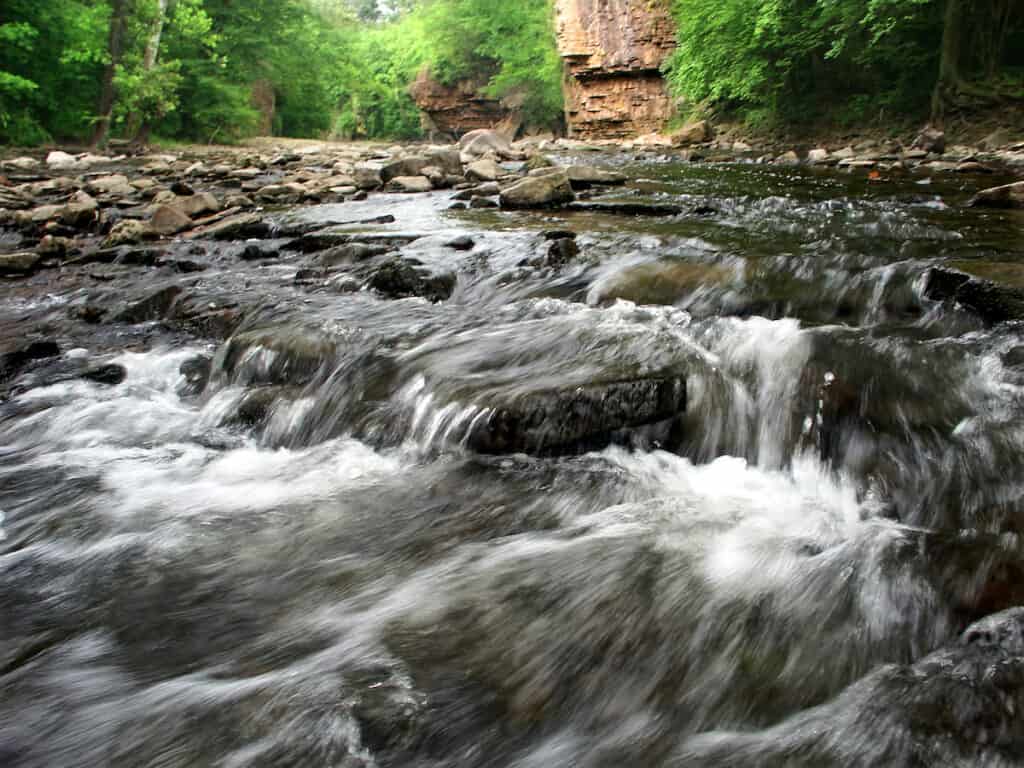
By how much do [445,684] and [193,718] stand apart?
0.51 metres

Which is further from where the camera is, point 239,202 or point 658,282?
A: point 239,202

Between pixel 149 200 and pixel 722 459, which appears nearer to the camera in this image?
pixel 722 459

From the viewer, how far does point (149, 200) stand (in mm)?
9445

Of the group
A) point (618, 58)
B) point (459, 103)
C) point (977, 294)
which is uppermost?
point (618, 58)

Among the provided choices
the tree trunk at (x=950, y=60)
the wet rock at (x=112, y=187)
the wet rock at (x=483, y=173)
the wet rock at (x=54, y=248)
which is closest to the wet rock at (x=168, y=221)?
the wet rock at (x=54, y=248)

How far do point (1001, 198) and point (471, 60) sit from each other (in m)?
36.5

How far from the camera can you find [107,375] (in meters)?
3.43

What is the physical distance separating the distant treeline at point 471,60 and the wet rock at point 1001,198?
23.0ft

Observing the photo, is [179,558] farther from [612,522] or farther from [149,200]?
[149,200]

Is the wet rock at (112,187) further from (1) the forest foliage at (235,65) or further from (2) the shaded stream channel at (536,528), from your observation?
(1) the forest foliage at (235,65)

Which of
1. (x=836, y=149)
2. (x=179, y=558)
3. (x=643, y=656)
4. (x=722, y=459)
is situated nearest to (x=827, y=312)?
(x=722, y=459)

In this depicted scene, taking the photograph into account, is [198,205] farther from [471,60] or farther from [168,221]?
[471,60]

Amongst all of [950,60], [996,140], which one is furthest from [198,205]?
[950,60]

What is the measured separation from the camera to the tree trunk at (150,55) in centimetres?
2220
